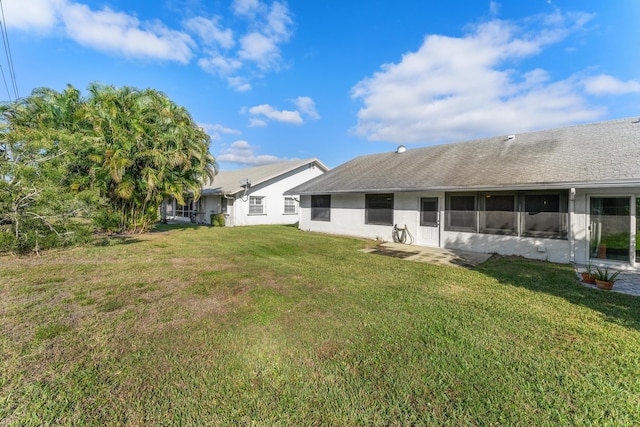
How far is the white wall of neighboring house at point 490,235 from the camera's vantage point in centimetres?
738

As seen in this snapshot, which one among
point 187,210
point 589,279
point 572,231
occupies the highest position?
point 187,210

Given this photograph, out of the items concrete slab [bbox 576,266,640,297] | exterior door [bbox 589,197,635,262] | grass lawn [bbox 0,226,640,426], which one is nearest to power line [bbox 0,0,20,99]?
grass lawn [bbox 0,226,640,426]

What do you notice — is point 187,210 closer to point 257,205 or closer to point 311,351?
point 257,205

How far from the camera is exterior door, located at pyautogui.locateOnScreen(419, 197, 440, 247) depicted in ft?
34.3

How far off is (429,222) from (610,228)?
4.91 m

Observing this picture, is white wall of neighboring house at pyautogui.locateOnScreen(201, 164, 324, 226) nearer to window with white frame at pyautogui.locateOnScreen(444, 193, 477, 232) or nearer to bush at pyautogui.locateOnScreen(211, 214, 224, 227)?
bush at pyautogui.locateOnScreen(211, 214, 224, 227)

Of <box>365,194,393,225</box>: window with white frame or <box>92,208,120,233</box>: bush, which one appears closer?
<box>92,208,120,233</box>: bush

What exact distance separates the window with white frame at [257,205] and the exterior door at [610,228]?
16912mm

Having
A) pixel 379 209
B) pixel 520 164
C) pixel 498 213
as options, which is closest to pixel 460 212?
pixel 498 213

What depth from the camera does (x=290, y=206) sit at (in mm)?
21219

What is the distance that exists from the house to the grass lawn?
41.0ft

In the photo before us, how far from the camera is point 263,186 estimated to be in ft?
64.0

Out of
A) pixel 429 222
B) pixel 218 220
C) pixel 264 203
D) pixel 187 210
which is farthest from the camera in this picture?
pixel 187 210

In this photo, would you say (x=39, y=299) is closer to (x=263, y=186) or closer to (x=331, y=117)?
(x=263, y=186)
